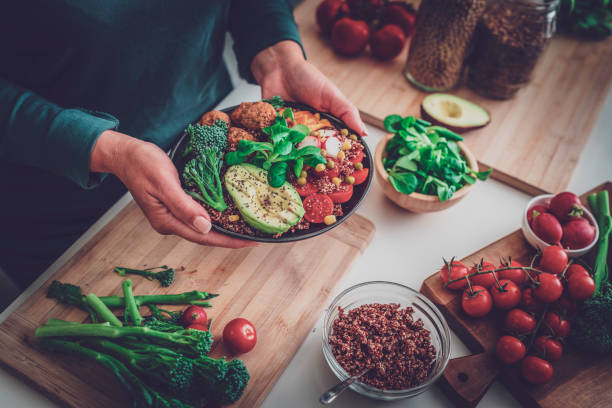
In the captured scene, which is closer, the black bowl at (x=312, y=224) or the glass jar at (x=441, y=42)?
the black bowl at (x=312, y=224)

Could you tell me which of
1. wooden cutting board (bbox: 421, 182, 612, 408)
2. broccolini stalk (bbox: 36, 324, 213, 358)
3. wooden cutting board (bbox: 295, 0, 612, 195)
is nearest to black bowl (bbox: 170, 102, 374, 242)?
broccolini stalk (bbox: 36, 324, 213, 358)

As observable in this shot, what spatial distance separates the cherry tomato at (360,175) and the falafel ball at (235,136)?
44 centimetres

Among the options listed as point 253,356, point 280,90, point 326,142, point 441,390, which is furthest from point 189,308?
point 280,90

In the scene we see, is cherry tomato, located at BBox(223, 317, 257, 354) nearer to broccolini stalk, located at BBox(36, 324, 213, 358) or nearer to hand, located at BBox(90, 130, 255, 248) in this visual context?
broccolini stalk, located at BBox(36, 324, 213, 358)

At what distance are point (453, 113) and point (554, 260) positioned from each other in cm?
97

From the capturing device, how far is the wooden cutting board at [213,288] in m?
1.31

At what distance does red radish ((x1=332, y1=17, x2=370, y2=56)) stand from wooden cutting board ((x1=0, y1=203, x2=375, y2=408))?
50.7 inches

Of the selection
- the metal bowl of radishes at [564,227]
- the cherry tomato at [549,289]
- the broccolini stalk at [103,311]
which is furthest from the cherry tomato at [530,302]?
the broccolini stalk at [103,311]

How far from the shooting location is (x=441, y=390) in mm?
1363

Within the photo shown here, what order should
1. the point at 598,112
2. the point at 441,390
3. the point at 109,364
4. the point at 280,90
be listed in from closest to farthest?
the point at 109,364
the point at 441,390
the point at 280,90
the point at 598,112

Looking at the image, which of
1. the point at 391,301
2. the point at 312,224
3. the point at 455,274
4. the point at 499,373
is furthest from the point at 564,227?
the point at 312,224

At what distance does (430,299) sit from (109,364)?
1.15 m

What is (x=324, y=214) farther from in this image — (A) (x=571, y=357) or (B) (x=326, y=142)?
(A) (x=571, y=357)

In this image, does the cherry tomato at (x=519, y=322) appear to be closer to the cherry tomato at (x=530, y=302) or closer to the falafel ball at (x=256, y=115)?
the cherry tomato at (x=530, y=302)
